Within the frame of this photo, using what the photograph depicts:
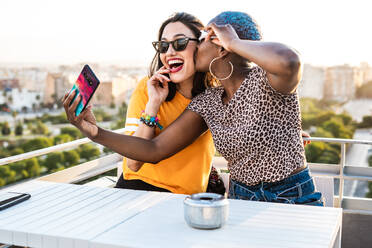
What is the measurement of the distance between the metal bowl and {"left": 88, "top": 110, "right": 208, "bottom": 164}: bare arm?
69 cm

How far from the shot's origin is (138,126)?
2.16m

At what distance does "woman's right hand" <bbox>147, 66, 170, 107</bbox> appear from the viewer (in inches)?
84.9

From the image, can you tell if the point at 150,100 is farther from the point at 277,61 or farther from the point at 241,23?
the point at 277,61

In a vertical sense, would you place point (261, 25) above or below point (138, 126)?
above

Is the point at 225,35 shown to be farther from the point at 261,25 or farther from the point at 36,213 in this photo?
the point at 36,213

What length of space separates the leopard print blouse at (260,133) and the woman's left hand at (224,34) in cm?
17

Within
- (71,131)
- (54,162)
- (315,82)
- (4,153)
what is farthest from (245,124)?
(71,131)

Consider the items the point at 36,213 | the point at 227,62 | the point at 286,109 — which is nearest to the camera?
the point at 36,213

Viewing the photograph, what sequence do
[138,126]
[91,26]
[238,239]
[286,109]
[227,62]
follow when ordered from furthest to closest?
[91,26], [138,126], [227,62], [286,109], [238,239]

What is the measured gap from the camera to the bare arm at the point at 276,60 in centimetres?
157

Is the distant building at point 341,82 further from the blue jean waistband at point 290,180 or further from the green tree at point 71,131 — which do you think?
the blue jean waistband at point 290,180

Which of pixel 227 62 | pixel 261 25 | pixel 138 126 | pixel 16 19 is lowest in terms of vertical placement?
pixel 138 126

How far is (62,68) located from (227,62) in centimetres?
5087

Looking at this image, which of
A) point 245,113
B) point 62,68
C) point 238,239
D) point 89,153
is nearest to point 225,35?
point 245,113
